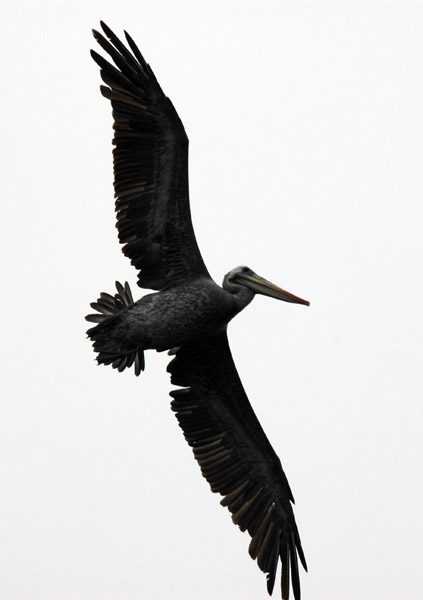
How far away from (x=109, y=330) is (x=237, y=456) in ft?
9.22

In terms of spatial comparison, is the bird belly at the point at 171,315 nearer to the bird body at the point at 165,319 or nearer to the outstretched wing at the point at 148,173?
the bird body at the point at 165,319

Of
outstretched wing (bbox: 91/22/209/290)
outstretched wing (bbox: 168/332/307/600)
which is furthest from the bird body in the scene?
outstretched wing (bbox: 168/332/307/600)

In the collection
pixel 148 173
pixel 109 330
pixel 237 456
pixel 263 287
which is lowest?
pixel 237 456

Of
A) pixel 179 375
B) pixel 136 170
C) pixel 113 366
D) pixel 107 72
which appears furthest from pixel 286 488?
pixel 107 72

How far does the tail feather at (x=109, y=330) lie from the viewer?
14.5 meters

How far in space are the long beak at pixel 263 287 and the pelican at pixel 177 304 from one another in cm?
1

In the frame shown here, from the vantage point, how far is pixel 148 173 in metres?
14.7

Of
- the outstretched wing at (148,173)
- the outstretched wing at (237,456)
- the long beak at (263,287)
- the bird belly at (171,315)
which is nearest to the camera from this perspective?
the outstretched wing at (148,173)

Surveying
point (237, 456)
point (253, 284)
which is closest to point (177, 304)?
point (253, 284)

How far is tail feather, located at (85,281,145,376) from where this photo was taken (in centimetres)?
1450

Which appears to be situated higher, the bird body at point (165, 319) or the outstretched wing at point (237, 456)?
the bird body at point (165, 319)

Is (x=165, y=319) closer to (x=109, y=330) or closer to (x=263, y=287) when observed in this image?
(x=109, y=330)

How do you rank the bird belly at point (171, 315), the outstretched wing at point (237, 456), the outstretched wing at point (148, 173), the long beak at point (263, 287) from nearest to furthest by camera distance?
the outstretched wing at point (148, 173) → the bird belly at point (171, 315) → the long beak at point (263, 287) → the outstretched wing at point (237, 456)

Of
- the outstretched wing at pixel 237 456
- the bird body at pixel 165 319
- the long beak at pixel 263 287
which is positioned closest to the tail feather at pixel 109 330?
Answer: the bird body at pixel 165 319
